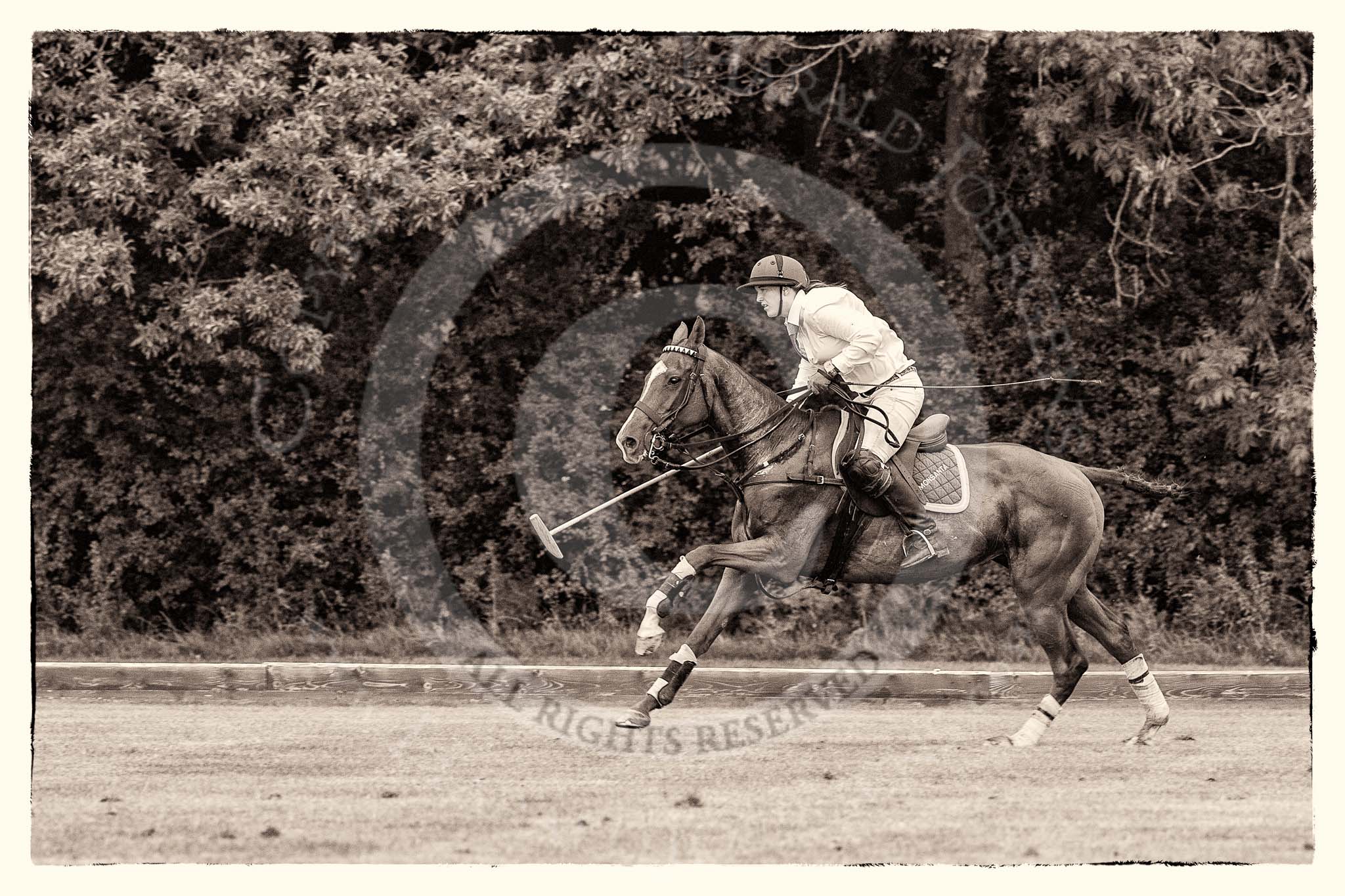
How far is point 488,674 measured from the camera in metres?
11.1

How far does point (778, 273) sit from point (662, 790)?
9.30 feet

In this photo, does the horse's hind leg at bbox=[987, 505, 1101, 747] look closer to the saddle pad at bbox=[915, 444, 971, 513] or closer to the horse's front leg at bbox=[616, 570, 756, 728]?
the saddle pad at bbox=[915, 444, 971, 513]

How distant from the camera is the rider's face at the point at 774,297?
8820 mm

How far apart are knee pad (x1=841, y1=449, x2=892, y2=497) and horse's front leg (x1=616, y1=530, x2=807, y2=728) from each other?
1.41ft

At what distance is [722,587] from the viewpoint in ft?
28.5

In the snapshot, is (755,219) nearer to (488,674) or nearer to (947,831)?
(488,674)

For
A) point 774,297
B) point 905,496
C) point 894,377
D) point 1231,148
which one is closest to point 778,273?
point 774,297

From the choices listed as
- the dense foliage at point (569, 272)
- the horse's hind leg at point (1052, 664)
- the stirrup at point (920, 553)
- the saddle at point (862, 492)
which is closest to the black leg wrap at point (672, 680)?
the saddle at point (862, 492)

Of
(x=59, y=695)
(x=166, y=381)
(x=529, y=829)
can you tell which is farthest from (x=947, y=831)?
(x=166, y=381)

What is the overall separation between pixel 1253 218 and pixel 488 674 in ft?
24.3

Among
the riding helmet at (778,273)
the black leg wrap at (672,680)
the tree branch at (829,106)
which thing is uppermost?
the tree branch at (829,106)

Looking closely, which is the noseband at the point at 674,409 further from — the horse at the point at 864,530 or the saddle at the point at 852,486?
the saddle at the point at 852,486

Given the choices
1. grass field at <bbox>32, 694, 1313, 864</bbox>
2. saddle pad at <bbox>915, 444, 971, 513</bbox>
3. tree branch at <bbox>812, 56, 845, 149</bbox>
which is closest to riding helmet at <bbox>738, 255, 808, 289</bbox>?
saddle pad at <bbox>915, 444, 971, 513</bbox>

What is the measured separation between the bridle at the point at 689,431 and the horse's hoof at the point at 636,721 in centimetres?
133
